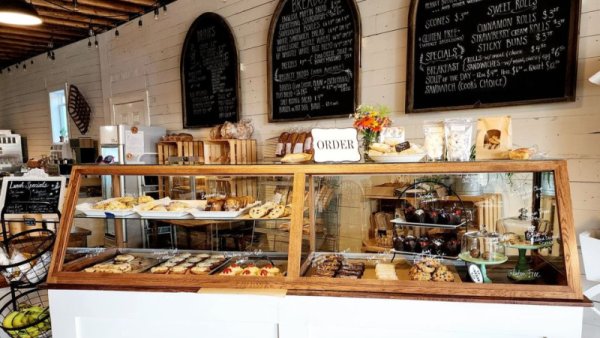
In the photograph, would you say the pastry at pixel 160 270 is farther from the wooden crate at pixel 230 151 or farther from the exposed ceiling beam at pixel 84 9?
the exposed ceiling beam at pixel 84 9

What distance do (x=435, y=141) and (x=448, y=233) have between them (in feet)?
1.68

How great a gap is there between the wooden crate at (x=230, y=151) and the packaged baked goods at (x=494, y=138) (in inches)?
101

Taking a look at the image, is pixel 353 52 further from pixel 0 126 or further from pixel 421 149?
pixel 0 126

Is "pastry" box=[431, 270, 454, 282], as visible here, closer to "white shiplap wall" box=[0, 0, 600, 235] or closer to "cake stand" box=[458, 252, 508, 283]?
"cake stand" box=[458, 252, 508, 283]

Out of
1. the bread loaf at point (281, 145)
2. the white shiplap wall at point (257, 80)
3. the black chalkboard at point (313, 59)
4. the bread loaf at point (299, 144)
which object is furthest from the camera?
the bread loaf at point (281, 145)

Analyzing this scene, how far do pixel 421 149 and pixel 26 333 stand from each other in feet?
7.87

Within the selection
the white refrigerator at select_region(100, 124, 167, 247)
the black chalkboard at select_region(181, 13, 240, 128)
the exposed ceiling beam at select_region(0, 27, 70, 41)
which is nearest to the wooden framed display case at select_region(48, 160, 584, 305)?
the black chalkboard at select_region(181, 13, 240, 128)

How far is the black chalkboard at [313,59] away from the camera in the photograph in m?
3.32

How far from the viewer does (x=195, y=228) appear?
2738 mm

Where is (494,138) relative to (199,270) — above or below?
above

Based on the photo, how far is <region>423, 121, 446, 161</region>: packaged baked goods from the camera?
69.7 inches

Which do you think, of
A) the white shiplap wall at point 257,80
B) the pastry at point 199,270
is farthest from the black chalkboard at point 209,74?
the pastry at point 199,270

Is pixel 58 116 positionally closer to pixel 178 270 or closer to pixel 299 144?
pixel 299 144

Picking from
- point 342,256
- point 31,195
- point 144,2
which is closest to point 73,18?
point 144,2
